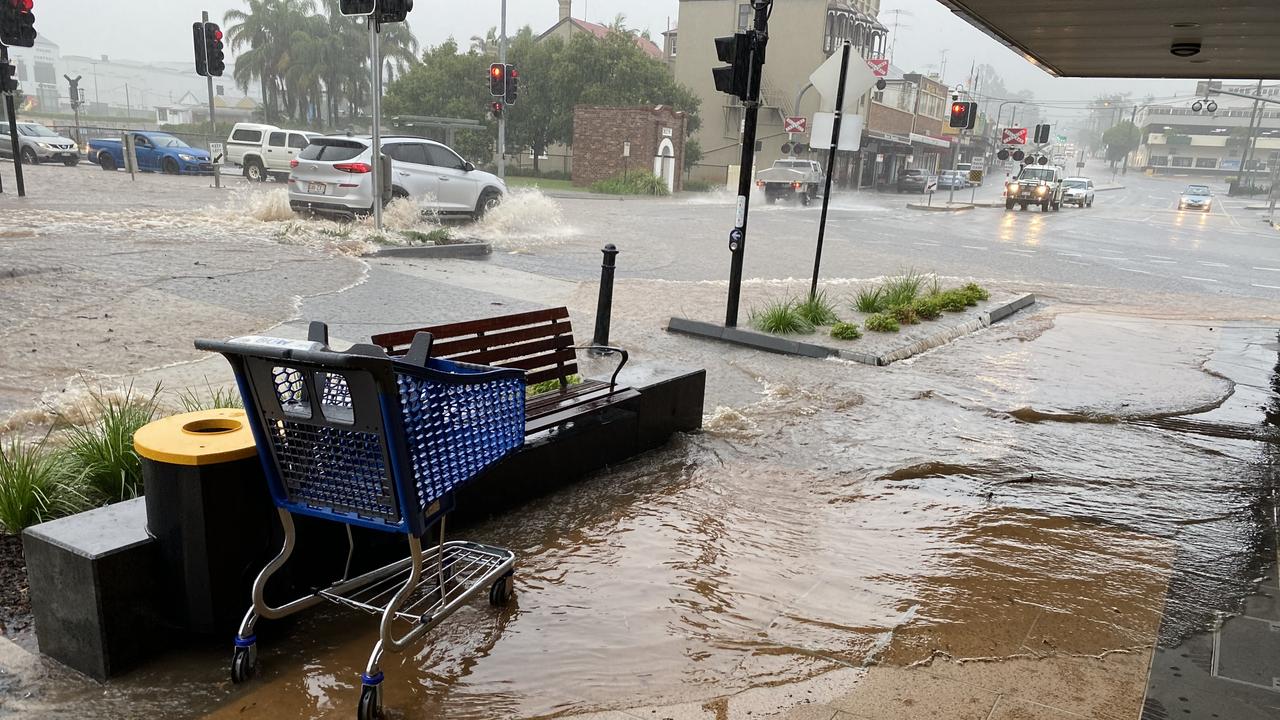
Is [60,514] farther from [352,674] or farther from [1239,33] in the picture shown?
[1239,33]

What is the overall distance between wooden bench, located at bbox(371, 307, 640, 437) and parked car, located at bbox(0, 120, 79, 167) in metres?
33.9

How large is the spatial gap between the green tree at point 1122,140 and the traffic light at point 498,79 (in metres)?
133

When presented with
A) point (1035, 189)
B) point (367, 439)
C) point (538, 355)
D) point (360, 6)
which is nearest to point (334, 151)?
→ point (360, 6)

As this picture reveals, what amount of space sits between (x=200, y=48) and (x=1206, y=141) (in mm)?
148896

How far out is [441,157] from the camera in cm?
1878

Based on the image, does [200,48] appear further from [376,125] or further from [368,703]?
[368,703]

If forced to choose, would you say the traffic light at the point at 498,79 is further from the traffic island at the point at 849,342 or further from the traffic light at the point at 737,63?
the traffic light at the point at 737,63

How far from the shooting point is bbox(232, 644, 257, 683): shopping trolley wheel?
3.20 meters

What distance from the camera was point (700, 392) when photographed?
6.59 m

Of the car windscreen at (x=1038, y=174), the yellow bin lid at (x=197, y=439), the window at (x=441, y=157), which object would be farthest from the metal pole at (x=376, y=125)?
the car windscreen at (x=1038, y=174)

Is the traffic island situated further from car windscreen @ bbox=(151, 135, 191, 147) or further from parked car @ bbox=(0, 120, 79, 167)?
parked car @ bbox=(0, 120, 79, 167)

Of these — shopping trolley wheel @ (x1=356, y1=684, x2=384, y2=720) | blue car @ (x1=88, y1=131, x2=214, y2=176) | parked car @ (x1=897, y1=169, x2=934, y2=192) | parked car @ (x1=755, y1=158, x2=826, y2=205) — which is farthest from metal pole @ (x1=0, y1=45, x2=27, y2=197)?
parked car @ (x1=897, y1=169, x2=934, y2=192)

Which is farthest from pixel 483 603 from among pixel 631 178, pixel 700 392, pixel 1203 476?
pixel 631 178

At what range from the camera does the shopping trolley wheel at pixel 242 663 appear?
3201mm
